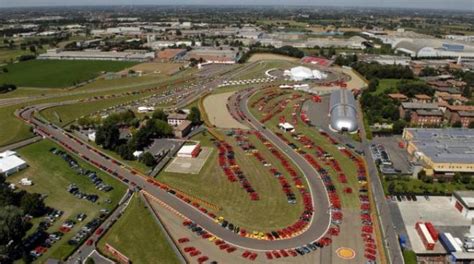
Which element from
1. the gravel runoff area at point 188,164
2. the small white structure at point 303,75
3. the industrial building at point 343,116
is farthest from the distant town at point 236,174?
the small white structure at point 303,75

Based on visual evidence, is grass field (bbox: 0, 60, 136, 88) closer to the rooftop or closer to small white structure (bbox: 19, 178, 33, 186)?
small white structure (bbox: 19, 178, 33, 186)

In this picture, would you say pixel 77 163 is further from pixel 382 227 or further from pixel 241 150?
pixel 382 227

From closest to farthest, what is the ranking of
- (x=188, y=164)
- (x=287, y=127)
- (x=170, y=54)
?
1. (x=188, y=164)
2. (x=287, y=127)
3. (x=170, y=54)

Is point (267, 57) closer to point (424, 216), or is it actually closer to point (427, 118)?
point (427, 118)

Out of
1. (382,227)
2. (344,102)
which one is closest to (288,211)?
(382,227)

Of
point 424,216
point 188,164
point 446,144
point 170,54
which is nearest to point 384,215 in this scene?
point 424,216

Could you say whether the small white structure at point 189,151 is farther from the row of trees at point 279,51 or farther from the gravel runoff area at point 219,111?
the row of trees at point 279,51

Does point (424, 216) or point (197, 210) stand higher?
point (197, 210)
